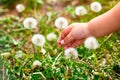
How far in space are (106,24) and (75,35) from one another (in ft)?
0.58

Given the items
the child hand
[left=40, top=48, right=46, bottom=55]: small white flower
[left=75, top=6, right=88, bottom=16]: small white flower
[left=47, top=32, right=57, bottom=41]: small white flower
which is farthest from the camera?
[left=75, top=6, right=88, bottom=16]: small white flower

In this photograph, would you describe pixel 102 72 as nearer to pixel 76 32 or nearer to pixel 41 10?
pixel 76 32

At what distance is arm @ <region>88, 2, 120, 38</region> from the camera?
206cm

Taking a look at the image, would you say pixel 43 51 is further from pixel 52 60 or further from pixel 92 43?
pixel 92 43

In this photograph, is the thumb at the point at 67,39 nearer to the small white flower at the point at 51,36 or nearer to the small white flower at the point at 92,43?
the small white flower at the point at 92,43

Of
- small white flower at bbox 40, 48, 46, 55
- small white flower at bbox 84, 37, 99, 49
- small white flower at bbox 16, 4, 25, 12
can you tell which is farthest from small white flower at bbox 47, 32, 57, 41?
small white flower at bbox 84, 37, 99, 49

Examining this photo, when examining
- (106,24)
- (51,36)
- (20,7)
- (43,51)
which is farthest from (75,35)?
(20,7)

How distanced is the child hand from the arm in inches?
1.3

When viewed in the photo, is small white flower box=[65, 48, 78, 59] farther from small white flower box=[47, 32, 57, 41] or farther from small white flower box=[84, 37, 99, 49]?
small white flower box=[47, 32, 57, 41]

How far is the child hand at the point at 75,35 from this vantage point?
2.12 meters

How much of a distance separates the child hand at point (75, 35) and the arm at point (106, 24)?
34 millimetres

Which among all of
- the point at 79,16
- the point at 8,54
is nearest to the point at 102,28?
the point at 8,54

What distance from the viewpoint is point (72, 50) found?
2.06 m

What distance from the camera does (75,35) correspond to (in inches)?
83.7
